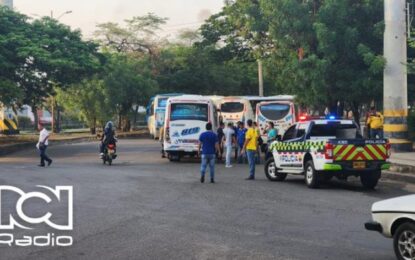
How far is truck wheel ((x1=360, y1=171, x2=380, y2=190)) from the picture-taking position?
17812 millimetres

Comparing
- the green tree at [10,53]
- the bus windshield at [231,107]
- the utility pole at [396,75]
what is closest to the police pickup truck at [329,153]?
the utility pole at [396,75]

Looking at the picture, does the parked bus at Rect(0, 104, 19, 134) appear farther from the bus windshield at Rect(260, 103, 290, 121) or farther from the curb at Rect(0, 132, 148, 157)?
the bus windshield at Rect(260, 103, 290, 121)

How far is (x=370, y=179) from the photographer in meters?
18.0

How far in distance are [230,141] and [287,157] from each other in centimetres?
681

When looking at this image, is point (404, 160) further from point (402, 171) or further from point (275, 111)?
point (275, 111)

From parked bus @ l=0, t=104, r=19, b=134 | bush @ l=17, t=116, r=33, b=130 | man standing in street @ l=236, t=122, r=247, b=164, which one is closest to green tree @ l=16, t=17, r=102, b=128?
parked bus @ l=0, t=104, r=19, b=134

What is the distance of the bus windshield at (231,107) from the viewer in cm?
4197

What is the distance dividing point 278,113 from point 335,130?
17963 mm

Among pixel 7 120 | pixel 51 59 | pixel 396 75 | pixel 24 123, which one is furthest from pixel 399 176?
pixel 24 123

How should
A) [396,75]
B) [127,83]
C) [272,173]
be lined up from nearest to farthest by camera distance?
[272,173] → [396,75] → [127,83]

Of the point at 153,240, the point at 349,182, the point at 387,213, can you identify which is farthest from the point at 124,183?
the point at 387,213

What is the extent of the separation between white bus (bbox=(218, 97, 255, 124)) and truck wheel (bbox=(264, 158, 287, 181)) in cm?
2116

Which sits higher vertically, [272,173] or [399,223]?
[399,223]

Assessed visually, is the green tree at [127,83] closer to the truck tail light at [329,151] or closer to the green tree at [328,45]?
the green tree at [328,45]
